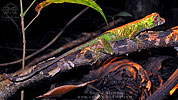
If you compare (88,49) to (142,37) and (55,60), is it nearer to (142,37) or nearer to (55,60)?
(55,60)

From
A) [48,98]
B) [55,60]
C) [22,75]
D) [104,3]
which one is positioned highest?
[104,3]

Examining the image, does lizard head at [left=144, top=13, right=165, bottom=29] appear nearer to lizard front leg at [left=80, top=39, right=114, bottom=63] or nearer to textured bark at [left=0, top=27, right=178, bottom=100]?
textured bark at [left=0, top=27, right=178, bottom=100]

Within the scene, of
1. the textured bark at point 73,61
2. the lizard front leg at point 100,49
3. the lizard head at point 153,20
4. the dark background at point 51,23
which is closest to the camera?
the textured bark at point 73,61

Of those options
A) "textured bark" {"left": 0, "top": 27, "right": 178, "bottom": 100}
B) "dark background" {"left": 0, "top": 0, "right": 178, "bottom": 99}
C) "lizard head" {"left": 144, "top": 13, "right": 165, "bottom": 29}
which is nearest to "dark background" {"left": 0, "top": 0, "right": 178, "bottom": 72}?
"dark background" {"left": 0, "top": 0, "right": 178, "bottom": 99}

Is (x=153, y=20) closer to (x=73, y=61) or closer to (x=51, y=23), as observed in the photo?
(x=73, y=61)

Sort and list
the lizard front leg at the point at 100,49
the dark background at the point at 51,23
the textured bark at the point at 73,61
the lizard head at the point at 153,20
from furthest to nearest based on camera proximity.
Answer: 1. the dark background at the point at 51,23
2. the lizard head at the point at 153,20
3. the lizard front leg at the point at 100,49
4. the textured bark at the point at 73,61

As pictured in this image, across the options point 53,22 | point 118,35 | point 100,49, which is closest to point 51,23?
point 53,22

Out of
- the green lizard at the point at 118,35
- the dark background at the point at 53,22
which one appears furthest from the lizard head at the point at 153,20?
the dark background at the point at 53,22

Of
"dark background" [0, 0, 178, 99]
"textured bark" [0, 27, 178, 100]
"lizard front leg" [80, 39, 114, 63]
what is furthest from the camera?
"dark background" [0, 0, 178, 99]

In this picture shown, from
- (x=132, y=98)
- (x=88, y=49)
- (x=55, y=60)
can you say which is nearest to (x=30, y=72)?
(x=55, y=60)

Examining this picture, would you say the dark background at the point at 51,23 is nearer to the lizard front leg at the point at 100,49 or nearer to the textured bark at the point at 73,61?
the textured bark at the point at 73,61

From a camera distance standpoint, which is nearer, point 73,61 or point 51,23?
point 73,61
